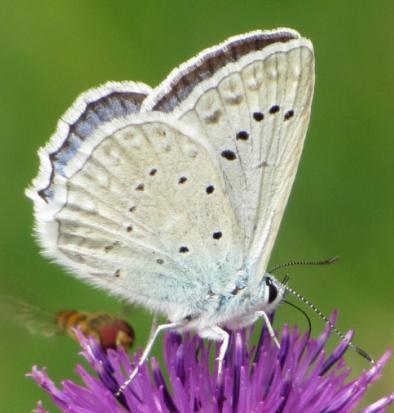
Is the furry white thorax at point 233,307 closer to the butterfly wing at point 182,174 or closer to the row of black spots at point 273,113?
the butterfly wing at point 182,174

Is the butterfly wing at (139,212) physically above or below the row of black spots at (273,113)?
below

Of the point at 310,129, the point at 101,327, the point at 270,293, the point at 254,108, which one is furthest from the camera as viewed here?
the point at 310,129

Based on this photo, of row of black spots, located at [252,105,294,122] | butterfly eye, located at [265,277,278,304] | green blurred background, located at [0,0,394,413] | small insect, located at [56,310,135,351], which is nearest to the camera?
row of black spots, located at [252,105,294,122]

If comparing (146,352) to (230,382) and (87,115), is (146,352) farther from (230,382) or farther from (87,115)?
(87,115)

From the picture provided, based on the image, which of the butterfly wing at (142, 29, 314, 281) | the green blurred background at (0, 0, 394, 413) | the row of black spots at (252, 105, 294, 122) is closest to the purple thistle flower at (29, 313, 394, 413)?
the butterfly wing at (142, 29, 314, 281)

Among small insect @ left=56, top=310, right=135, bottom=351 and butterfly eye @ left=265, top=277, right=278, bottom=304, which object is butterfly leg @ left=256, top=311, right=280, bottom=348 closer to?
butterfly eye @ left=265, top=277, right=278, bottom=304

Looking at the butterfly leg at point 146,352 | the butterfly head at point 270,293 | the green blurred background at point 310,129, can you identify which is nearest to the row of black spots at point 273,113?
the butterfly head at point 270,293

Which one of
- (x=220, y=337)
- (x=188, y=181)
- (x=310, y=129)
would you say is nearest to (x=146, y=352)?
(x=220, y=337)
